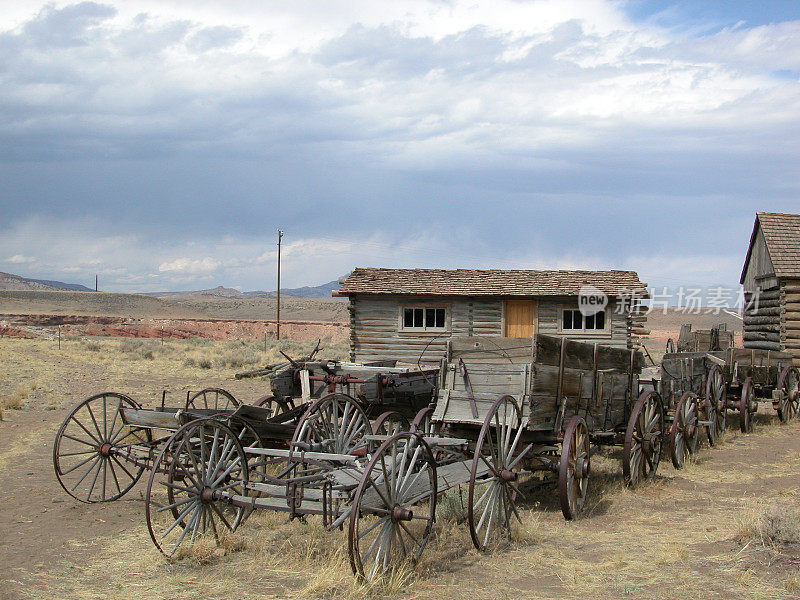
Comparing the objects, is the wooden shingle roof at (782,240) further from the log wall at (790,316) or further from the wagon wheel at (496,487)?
the wagon wheel at (496,487)

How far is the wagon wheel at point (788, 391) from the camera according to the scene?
14703 millimetres

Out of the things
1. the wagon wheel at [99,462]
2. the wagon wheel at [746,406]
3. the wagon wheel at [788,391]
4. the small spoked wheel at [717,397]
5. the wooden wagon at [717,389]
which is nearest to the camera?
the wagon wheel at [99,462]

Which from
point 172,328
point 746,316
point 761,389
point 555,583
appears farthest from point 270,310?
point 555,583

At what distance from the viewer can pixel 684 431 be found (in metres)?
10.5

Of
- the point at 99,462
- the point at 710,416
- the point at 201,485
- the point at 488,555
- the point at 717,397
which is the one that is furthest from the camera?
the point at 717,397

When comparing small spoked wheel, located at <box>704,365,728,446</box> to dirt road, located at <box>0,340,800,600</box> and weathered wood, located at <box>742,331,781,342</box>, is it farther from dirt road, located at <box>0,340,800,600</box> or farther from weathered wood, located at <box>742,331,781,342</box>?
weathered wood, located at <box>742,331,781,342</box>

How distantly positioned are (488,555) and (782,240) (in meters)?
17.2

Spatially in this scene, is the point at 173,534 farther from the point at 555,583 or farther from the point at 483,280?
the point at 483,280

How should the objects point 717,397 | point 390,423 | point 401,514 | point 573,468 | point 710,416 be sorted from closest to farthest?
point 401,514 → point 573,468 → point 390,423 → point 710,416 → point 717,397

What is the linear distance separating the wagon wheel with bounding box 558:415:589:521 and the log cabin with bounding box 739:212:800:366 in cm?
1351

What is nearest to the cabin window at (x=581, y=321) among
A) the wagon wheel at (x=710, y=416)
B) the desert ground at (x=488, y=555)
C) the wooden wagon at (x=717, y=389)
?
the wooden wagon at (x=717, y=389)

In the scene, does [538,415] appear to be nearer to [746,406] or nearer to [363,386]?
[363,386]

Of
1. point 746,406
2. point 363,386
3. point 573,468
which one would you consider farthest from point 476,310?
point 573,468

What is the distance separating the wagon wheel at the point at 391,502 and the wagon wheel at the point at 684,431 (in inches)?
203
